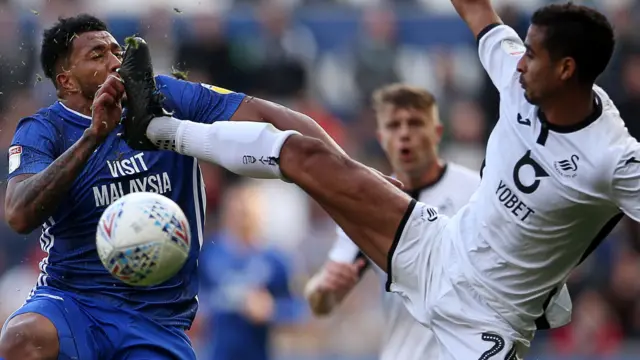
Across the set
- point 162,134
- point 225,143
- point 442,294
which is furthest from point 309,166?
point 442,294

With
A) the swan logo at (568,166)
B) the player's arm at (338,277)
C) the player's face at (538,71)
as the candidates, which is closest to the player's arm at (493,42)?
the player's face at (538,71)

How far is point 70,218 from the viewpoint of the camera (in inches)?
278

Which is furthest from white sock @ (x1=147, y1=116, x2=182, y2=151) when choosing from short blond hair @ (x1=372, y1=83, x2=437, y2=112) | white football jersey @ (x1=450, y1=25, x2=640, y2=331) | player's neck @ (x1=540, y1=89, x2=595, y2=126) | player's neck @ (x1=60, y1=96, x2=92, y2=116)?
short blond hair @ (x1=372, y1=83, x2=437, y2=112)

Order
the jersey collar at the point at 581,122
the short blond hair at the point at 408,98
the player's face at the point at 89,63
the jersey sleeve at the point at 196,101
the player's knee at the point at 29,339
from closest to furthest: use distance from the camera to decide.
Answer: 1. the player's knee at the point at 29,339
2. the jersey collar at the point at 581,122
3. the player's face at the point at 89,63
4. the jersey sleeve at the point at 196,101
5. the short blond hair at the point at 408,98

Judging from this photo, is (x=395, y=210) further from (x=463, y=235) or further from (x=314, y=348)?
(x=314, y=348)

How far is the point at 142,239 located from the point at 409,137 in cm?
317

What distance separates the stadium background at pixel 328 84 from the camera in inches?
544

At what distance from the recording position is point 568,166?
21.8 ft

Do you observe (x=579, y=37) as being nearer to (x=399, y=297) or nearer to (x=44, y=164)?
(x=399, y=297)

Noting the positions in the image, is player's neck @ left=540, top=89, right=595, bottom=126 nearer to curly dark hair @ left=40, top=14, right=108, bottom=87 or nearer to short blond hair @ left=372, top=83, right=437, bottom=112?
short blond hair @ left=372, top=83, right=437, bottom=112

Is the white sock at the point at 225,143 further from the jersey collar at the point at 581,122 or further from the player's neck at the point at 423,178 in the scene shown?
the player's neck at the point at 423,178

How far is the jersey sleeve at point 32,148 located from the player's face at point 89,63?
0.35 meters

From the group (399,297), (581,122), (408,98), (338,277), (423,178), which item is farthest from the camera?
(408,98)

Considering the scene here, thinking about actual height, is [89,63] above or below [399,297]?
above
